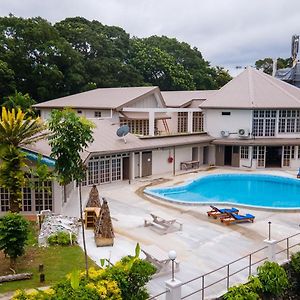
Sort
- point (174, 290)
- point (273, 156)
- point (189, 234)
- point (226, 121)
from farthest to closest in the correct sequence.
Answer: point (273, 156) → point (226, 121) → point (189, 234) → point (174, 290)

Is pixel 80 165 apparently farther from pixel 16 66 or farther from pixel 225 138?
pixel 16 66

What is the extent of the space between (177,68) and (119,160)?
1408 inches

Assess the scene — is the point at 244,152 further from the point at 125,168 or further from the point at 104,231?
the point at 104,231

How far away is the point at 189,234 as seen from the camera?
16.9 meters

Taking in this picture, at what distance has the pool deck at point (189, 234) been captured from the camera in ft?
46.4

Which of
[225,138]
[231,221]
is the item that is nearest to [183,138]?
[225,138]

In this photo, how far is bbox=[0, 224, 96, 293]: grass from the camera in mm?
11961

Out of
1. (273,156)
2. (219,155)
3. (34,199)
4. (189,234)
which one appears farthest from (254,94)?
(34,199)

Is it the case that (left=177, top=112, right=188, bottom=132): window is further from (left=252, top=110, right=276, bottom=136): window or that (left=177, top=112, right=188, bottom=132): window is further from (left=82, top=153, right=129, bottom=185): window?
(left=82, top=153, right=129, bottom=185): window

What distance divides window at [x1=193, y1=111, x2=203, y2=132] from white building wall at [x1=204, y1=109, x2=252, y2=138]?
188 centimetres

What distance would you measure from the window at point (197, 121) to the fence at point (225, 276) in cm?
2236

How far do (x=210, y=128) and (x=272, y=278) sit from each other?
908 inches

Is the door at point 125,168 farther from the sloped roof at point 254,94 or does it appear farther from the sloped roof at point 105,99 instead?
the sloped roof at point 254,94

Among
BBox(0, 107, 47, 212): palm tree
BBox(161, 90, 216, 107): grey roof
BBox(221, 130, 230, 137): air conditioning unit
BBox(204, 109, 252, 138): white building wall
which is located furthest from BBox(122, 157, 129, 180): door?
BBox(0, 107, 47, 212): palm tree
